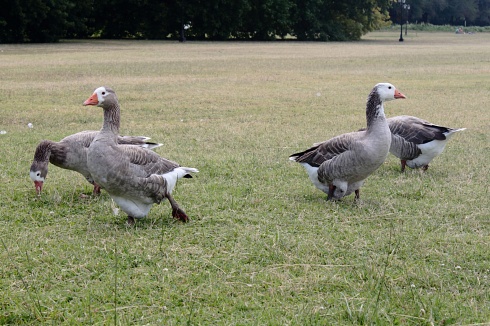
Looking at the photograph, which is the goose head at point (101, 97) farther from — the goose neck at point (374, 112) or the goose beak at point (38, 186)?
the goose neck at point (374, 112)

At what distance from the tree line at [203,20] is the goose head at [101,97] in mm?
37365

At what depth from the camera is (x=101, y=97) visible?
5.43m

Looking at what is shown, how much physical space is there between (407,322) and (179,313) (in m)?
1.34

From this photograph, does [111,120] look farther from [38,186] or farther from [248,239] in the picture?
[248,239]

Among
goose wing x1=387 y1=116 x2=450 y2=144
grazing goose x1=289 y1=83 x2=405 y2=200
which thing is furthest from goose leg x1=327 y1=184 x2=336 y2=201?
goose wing x1=387 y1=116 x2=450 y2=144

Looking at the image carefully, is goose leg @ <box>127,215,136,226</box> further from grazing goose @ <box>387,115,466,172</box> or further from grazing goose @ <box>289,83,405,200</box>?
grazing goose @ <box>387,115,466,172</box>

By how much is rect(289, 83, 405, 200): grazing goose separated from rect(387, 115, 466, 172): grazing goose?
1.18 meters

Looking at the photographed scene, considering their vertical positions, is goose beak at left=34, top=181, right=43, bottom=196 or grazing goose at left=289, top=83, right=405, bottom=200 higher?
grazing goose at left=289, top=83, right=405, bottom=200

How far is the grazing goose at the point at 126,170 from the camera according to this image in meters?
5.13

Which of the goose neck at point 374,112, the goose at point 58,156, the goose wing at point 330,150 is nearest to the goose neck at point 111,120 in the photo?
the goose at point 58,156

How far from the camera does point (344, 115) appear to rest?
40.4 feet

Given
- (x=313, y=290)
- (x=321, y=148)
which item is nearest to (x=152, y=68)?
(x=321, y=148)

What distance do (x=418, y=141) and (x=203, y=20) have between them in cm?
4282

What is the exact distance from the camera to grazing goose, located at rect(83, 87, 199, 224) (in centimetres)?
513
